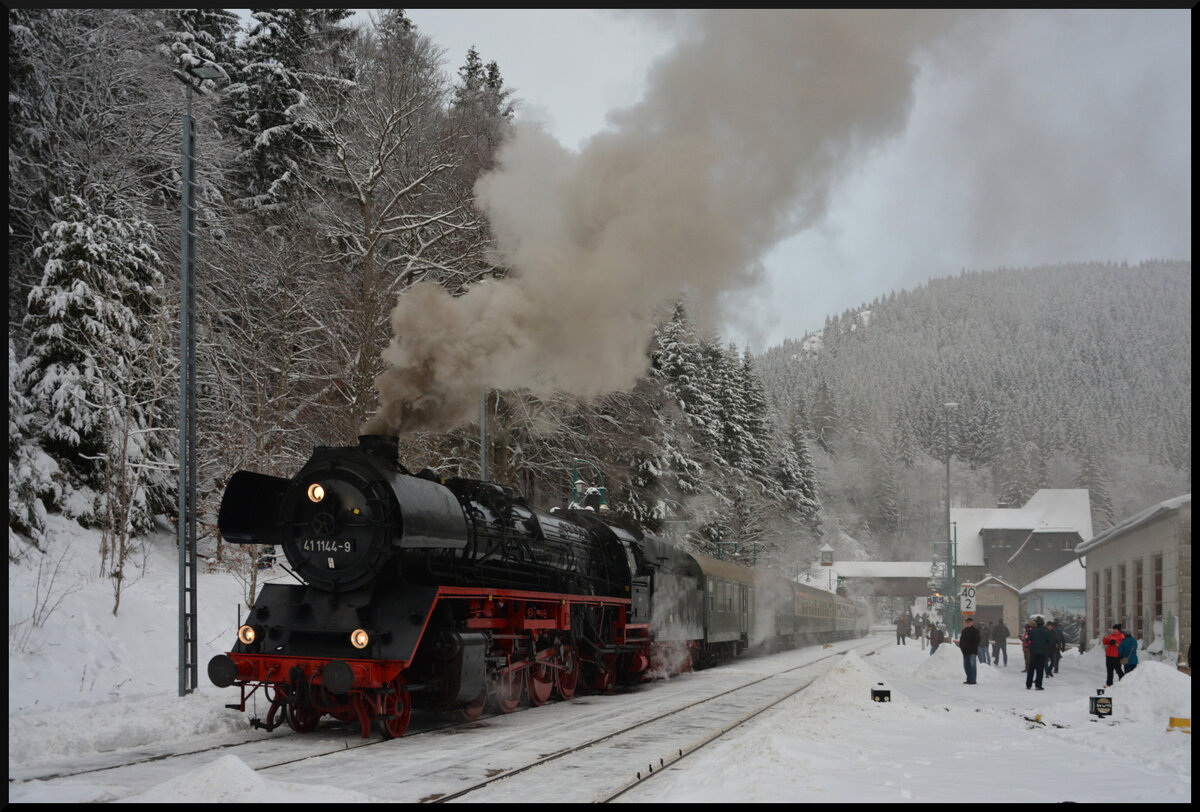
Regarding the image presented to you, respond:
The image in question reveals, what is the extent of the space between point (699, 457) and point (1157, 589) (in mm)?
22257

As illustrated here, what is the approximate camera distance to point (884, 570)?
368ft

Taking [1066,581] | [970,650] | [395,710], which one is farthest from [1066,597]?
[395,710]

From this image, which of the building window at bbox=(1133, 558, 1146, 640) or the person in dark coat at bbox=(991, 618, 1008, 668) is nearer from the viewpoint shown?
the building window at bbox=(1133, 558, 1146, 640)

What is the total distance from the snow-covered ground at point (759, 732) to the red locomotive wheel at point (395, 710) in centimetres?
58

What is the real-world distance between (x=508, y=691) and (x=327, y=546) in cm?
395

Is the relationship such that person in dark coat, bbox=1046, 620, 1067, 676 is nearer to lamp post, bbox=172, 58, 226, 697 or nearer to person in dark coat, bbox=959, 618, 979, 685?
person in dark coat, bbox=959, 618, 979, 685

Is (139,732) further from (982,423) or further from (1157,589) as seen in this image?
(982,423)

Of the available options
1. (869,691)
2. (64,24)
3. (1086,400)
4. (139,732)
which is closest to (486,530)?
(139,732)

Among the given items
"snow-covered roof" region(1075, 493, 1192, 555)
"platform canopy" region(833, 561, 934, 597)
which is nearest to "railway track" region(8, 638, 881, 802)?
"snow-covered roof" region(1075, 493, 1192, 555)

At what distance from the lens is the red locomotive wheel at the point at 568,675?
16031 millimetres

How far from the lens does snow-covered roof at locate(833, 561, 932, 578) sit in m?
111

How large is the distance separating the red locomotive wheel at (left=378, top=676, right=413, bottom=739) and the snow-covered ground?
1.91ft

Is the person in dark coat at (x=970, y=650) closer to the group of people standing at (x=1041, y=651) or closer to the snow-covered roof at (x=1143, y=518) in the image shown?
the group of people standing at (x=1041, y=651)

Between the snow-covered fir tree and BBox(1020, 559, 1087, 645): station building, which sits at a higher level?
the snow-covered fir tree
